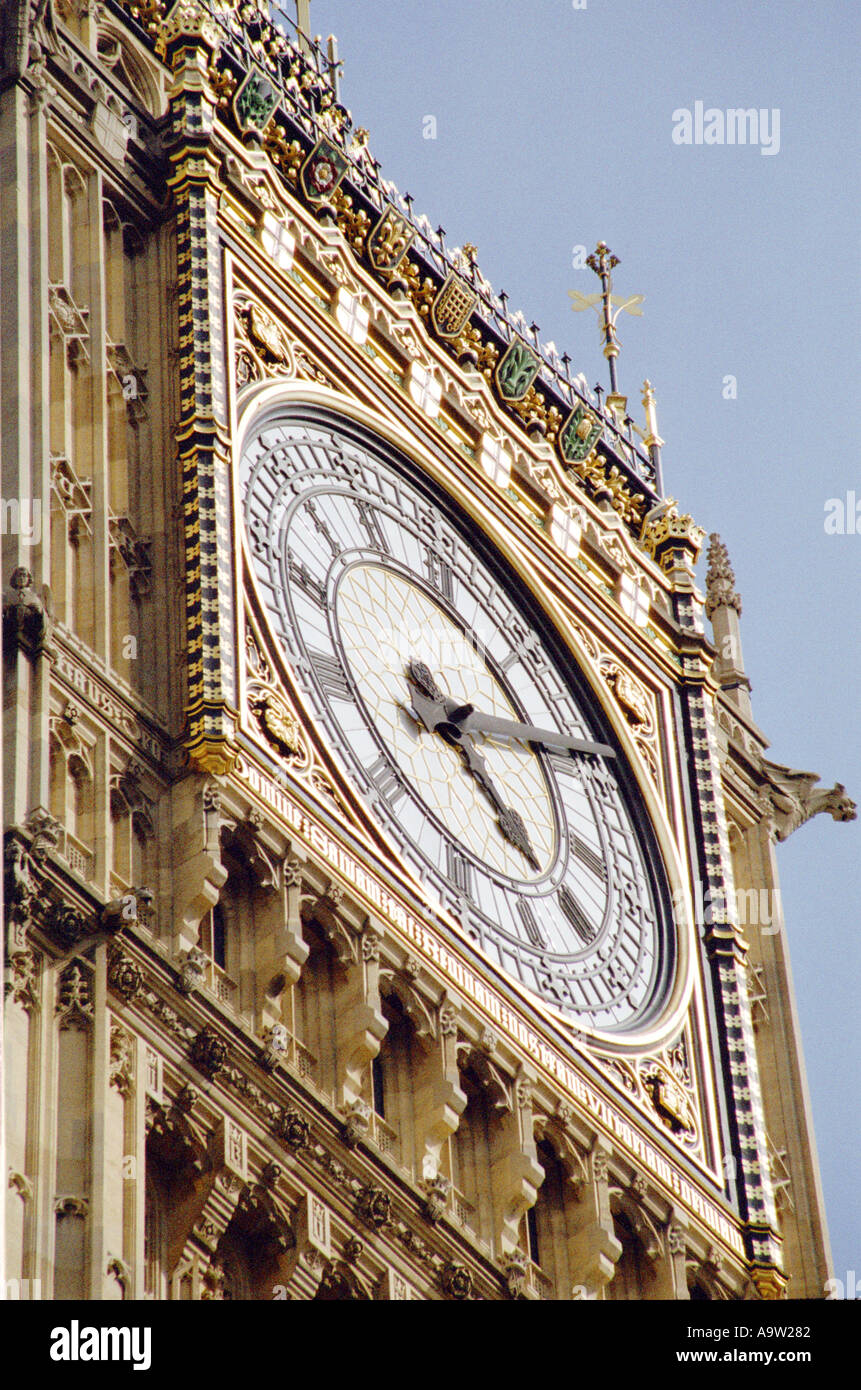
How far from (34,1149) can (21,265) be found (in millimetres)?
6233

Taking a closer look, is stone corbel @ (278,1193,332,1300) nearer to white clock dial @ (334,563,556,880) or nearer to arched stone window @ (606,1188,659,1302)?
arched stone window @ (606,1188,659,1302)

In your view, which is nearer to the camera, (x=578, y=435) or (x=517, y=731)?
(x=517, y=731)

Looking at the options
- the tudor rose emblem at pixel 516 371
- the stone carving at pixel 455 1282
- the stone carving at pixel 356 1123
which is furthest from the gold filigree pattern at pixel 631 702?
the stone carving at pixel 455 1282

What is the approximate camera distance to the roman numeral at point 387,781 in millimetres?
24094

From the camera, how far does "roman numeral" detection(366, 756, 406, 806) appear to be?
24.1 metres

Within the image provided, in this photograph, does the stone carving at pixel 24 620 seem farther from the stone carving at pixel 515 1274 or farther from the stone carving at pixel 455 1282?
the stone carving at pixel 515 1274

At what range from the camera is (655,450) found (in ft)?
101

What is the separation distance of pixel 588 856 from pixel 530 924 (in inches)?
55.9

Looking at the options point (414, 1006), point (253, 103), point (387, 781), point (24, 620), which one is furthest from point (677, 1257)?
point (253, 103)

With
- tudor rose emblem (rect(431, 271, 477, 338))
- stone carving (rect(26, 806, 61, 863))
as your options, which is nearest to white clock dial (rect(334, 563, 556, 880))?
tudor rose emblem (rect(431, 271, 477, 338))

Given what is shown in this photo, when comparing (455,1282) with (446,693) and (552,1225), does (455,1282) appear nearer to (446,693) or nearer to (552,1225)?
(552,1225)

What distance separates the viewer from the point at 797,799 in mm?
30141

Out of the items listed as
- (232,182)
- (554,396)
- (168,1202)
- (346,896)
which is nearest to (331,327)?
(232,182)

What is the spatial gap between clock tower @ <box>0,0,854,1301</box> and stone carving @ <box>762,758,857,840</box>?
0.12 feet
